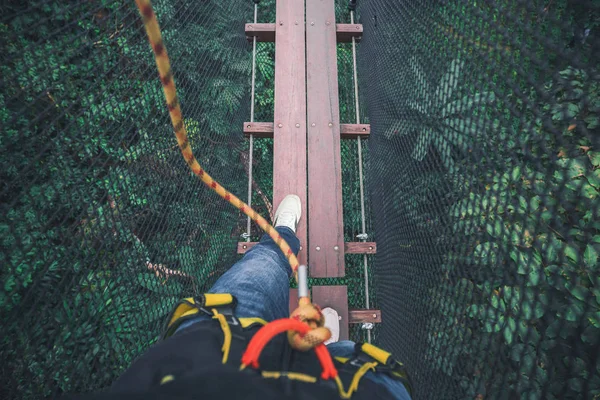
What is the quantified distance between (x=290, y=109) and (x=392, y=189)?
1.75ft

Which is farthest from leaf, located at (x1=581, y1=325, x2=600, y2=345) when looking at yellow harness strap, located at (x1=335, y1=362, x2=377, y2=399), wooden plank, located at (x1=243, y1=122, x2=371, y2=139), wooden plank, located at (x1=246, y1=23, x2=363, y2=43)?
wooden plank, located at (x1=246, y1=23, x2=363, y2=43)

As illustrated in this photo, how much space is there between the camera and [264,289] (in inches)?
29.5

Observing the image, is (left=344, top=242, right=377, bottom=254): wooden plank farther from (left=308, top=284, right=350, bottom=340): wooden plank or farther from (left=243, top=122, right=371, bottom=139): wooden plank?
(left=243, top=122, right=371, bottom=139): wooden plank

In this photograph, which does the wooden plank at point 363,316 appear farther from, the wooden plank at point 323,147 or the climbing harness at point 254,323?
the climbing harness at point 254,323

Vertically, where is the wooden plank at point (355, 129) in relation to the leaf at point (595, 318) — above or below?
above

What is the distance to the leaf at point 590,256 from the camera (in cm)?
76

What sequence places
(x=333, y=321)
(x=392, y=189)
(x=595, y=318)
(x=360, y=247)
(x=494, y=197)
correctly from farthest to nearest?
(x=392, y=189) < (x=360, y=247) < (x=333, y=321) < (x=494, y=197) < (x=595, y=318)

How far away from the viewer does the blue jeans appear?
0.53m

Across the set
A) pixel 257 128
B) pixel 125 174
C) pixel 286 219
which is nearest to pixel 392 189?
pixel 286 219

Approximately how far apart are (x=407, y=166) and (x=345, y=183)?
3.40 feet

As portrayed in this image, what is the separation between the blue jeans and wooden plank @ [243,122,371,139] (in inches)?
21.0

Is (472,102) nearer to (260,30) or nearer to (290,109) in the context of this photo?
(290,109)

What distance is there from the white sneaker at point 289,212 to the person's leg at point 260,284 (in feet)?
0.47

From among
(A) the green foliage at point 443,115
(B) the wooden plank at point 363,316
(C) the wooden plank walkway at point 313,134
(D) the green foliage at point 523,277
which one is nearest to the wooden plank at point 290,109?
(C) the wooden plank walkway at point 313,134
